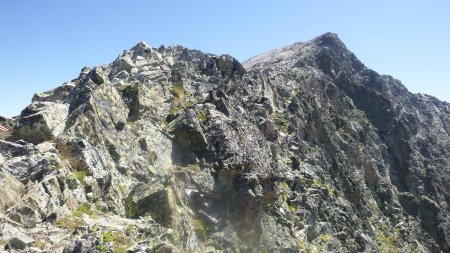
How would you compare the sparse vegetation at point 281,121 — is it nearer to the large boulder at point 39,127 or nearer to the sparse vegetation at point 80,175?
the large boulder at point 39,127

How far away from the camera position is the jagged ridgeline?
27141 millimetres

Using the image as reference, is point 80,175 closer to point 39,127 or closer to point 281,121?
point 39,127

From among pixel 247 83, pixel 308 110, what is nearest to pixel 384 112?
pixel 308 110

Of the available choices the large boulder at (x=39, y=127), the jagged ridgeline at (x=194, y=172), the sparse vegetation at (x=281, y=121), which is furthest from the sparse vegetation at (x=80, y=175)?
the sparse vegetation at (x=281, y=121)

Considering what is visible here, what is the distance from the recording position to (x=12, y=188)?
25.9 m

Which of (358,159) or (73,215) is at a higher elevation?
(358,159)

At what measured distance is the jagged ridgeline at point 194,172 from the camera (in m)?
27.1

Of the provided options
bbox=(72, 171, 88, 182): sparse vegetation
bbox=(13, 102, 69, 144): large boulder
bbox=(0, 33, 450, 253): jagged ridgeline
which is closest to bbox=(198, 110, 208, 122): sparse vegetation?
bbox=(0, 33, 450, 253): jagged ridgeline

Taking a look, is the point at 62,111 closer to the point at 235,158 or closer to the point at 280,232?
the point at 235,158

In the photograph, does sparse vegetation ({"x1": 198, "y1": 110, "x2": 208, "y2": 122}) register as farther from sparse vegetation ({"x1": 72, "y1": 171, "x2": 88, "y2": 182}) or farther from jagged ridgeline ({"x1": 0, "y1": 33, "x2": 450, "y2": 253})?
sparse vegetation ({"x1": 72, "y1": 171, "x2": 88, "y2": 182})

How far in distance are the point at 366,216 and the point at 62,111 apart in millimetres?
71084

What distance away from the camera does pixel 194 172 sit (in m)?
42.7

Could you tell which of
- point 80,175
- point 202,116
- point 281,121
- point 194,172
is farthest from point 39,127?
point 281,121

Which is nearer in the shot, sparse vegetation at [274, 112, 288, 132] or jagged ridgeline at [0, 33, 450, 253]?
jagged ridgeline at [0, 33, 450, 253]
